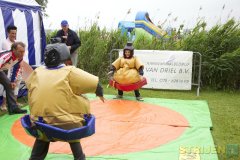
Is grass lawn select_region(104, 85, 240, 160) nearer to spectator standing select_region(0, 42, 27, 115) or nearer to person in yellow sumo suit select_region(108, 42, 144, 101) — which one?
person in yellow sumo suit select_region(108, 42, 144, 101)

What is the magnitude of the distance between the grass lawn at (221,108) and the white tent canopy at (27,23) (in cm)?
196

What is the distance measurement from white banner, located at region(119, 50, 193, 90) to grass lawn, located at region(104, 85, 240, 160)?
0.65 feet

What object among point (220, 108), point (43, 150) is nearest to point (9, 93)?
point (43, 150)

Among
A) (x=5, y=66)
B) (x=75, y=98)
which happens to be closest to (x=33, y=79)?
(x=75, y=98)

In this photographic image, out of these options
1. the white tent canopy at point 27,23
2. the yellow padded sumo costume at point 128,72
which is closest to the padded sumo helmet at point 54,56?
the white tent canopy at point 27,23

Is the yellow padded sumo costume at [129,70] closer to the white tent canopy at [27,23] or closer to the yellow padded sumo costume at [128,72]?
the yellow padded sumo costume at [128,72]

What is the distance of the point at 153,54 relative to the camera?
9.19 m

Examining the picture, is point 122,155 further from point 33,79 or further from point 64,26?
point 64,26

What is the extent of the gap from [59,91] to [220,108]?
4.53 meters

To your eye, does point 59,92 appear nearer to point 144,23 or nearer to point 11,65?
point 11,65

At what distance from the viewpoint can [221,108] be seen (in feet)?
24.1

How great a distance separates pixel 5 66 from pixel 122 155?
2.70 meters

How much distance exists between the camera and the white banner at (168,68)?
29.6 ft

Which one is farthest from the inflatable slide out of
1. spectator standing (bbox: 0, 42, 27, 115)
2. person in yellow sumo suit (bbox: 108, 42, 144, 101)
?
spectator standing (bbox: 0, 42, 27, 115)
